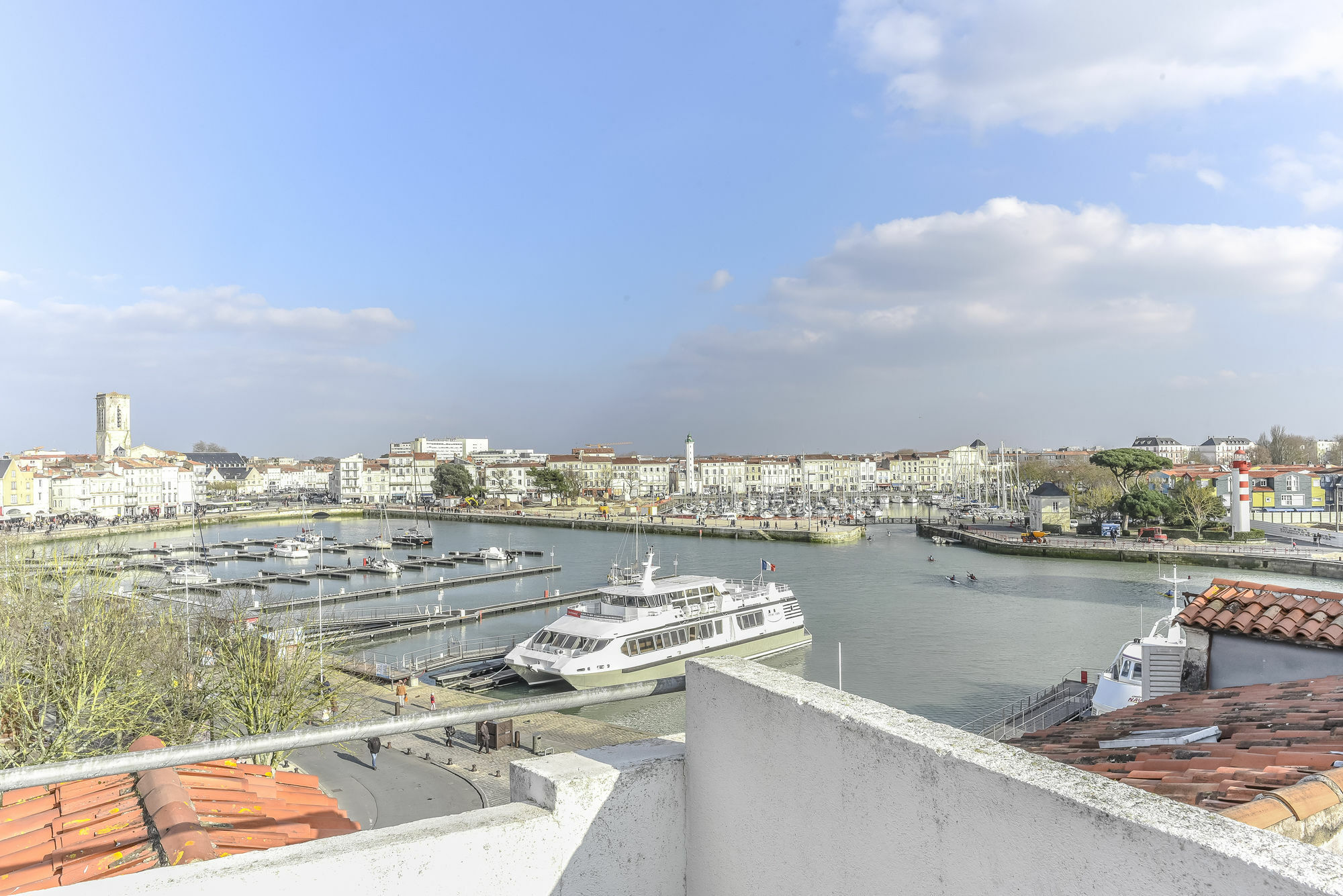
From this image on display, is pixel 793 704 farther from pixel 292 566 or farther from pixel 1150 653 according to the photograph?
pixel 292 566

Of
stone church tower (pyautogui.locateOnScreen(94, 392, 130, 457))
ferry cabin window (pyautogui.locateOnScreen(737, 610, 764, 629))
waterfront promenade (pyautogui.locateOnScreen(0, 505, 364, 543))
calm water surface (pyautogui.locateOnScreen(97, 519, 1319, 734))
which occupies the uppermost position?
stone church tower (pyautogui.locateOnScreen(94, 392, 130, 457))

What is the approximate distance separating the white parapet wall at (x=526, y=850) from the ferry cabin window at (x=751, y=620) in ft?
61.9

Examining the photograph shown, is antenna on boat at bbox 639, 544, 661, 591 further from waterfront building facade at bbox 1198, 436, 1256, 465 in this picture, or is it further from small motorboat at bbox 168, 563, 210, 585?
waterfront building facade at bbox 1198, 436, 1256, 465

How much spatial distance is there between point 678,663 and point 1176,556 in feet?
103

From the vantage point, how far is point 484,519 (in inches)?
2842

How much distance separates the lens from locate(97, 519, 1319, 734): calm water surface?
712 inches

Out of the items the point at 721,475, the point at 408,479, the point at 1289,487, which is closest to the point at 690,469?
the point at 721,475

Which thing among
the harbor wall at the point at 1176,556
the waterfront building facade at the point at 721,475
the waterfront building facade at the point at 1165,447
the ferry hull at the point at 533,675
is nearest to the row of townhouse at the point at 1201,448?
the waterfront building facade at the point at 1165,447

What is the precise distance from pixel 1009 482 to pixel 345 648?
3496 inches

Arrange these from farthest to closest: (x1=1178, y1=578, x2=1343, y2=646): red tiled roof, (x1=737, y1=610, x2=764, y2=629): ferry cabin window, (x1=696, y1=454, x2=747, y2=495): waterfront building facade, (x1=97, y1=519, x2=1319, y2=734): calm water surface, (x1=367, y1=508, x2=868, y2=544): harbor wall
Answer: (x1=696, y1=454, x2=747, y2=495): waterfront building facade, (x1=367, y1=508, x2=868, y2=544): harbor wall, (x1=737, y1=610, x2=764, y2=629): ferry cabin window, (x1=97, y1=519, x2=1319, y2=734): calm water surface, (x1=1178, y1=578, x2=1343, y2=646): red tiled roof

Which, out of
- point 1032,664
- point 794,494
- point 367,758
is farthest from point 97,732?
point 794,494

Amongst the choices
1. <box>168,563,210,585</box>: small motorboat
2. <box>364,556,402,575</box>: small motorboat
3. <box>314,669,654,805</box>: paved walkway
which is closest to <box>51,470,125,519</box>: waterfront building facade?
<box>168,563,210,585</box>: small motorboat

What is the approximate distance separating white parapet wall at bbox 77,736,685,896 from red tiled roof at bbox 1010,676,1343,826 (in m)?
1.34

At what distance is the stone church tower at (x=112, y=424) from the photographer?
351 feet
